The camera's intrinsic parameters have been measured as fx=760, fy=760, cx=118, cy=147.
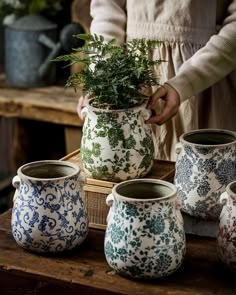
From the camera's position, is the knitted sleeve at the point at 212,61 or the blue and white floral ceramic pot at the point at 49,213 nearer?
the blue and white floral ceramic pot at the point at 49,213

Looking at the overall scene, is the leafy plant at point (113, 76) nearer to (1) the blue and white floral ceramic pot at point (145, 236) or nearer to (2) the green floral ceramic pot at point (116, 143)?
(2) the green floral ceramic pot at point (116, 143)

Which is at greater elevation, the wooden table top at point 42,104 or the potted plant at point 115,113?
the potted plant at point 115,113

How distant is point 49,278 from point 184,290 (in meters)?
0.21

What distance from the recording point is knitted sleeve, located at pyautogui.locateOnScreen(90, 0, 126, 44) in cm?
176

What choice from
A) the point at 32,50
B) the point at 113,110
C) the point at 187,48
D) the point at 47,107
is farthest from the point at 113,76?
the point at 32,50

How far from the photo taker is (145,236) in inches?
45.3

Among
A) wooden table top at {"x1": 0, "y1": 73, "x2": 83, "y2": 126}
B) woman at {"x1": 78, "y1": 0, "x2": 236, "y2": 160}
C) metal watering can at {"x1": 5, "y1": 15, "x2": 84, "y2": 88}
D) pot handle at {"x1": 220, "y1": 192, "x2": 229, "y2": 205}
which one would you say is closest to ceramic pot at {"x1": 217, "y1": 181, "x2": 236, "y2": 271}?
pot handle at {"x1": 220, "y1": 192, "x2": 229, "y2": 205}

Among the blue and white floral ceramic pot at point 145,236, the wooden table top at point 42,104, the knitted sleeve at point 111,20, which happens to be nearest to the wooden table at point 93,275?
the blue and white floral ceramic pot at point 145,236

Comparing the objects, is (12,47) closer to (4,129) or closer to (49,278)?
(4,129)

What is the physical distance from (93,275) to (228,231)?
223 millimetres

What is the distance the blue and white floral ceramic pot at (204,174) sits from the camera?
1.29 metres

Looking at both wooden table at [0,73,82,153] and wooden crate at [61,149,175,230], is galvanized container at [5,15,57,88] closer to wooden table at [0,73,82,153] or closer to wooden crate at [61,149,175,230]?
wooden table at [0,73,82,153]

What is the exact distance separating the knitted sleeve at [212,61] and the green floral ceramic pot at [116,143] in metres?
0.26

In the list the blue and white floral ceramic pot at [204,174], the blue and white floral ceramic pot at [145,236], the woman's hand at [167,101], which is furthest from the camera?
the woman's hand at [167,101]
